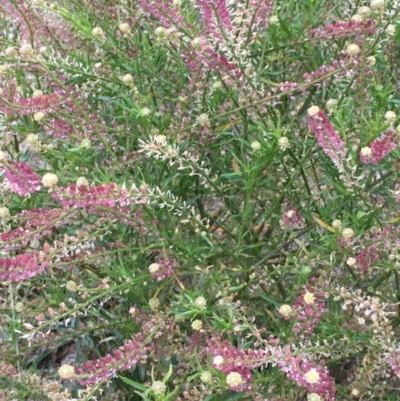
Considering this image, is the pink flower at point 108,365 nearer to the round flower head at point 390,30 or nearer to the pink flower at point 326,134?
the pink flower at point 326,134

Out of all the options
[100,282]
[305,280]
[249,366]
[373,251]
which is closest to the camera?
[249,366]

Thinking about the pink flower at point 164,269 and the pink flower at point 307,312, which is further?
the pink flower at point 164,269

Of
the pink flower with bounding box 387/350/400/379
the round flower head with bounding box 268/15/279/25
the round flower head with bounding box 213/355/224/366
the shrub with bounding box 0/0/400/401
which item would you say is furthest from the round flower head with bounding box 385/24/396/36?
the round flower head with bounding box 213/355/224/366

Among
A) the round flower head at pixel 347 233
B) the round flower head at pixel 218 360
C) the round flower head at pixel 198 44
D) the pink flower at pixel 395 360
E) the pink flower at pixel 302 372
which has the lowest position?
the pink flower at pixel 395 360

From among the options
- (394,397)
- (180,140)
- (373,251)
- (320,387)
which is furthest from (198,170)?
(394,397)

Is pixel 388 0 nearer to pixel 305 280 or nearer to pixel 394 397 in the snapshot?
pixel 305 280

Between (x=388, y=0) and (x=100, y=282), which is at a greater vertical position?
(x=388, y=0)

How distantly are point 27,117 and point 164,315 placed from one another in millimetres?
854

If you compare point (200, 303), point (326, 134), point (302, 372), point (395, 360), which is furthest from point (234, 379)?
point (326, 134)

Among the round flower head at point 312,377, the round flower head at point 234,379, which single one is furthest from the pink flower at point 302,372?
the round flower head at point 234,379

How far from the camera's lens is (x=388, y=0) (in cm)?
186

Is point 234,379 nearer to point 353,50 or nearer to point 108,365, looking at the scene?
point 108,365

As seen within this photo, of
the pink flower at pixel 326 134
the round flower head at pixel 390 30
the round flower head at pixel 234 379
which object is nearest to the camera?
the round flower head at pixel 234 379

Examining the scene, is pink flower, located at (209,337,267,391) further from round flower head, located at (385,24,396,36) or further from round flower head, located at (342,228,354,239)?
round flower head, located at (385,24,396,36)
